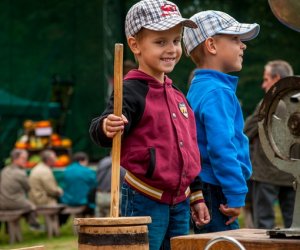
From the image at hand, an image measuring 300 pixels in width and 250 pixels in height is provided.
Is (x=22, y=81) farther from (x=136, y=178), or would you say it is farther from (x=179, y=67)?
(x=136, y=178)

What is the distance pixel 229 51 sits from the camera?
457 cm

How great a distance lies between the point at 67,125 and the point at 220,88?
1381 cm

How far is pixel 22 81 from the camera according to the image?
17.3 m

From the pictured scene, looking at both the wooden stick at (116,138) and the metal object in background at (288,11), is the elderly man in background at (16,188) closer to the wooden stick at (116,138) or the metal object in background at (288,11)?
the wooden stick at (116,138)

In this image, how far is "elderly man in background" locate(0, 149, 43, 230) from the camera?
13.1 metres

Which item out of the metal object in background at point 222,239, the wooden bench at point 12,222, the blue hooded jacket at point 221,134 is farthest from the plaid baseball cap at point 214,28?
the wooden bench at point 12,222

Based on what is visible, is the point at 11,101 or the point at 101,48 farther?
the point at 101,48

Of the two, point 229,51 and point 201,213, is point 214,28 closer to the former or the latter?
point 229,51

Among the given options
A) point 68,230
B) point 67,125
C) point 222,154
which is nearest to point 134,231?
point 222,154

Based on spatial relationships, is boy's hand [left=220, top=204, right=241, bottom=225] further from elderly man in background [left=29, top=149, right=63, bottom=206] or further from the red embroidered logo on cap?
elderly man in background [left=29, top=149, right=63, bottom=206]

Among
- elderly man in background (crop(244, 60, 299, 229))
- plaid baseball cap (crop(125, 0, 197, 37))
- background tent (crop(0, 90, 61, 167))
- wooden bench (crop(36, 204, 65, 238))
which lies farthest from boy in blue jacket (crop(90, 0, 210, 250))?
background tent (crop(0, 90, 61, 167))

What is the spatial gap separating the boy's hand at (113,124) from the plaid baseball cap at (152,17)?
529 mm

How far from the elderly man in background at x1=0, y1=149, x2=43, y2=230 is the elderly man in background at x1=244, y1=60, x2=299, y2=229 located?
5018 mm

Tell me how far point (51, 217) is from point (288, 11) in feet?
35.1
